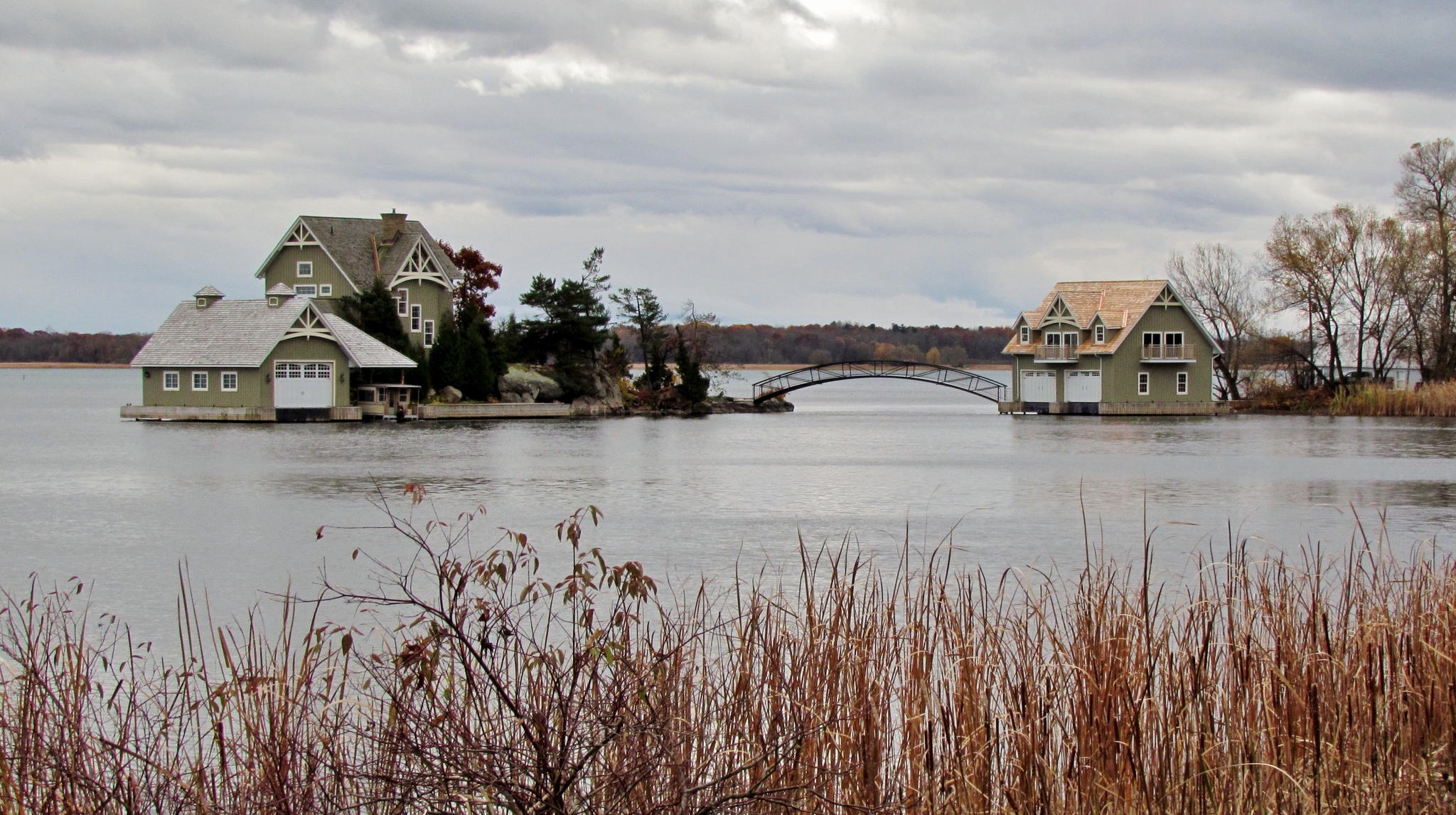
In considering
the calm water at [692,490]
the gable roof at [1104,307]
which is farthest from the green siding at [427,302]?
the gable roof at [1104,307]

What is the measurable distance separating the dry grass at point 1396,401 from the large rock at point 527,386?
126ft

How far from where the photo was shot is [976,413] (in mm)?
80875

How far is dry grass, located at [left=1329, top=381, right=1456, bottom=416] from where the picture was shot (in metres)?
58.8

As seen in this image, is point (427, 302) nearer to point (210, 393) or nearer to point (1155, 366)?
point (210, 393)

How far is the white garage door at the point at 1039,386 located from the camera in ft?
226

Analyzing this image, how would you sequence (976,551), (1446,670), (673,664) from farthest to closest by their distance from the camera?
(976,551) < (1446,670) < (673,664)

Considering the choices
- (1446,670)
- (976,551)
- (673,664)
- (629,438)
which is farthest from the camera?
(629,438)

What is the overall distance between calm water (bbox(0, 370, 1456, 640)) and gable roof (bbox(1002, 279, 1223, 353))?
7.63 m

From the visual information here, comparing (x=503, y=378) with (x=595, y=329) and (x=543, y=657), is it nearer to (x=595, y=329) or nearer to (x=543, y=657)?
(x=595, y=329)

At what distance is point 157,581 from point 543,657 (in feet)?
40.2

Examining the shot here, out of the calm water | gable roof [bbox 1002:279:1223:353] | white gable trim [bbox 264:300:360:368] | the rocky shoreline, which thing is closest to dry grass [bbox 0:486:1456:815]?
the calm water

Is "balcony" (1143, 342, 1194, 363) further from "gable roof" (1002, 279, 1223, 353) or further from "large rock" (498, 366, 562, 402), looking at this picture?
"large rock" (498, 366, 562, 402)

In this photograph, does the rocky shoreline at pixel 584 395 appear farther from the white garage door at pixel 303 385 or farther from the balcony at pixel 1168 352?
the balcony at pixel 1168 352

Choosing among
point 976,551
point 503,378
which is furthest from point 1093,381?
point 976,551
